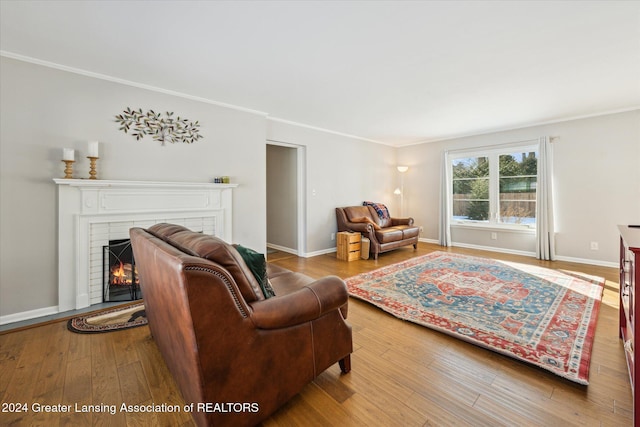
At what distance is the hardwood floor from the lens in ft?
4.44

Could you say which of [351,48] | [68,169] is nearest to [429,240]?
[351,48]

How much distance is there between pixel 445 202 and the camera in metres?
5.84

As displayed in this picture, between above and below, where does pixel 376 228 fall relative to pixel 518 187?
below

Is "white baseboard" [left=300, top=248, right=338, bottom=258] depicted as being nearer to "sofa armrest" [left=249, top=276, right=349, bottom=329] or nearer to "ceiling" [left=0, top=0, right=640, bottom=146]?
"ceiling" [left=0, top=0, right=640, bottom=146]

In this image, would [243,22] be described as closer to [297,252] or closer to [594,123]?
[297,252]

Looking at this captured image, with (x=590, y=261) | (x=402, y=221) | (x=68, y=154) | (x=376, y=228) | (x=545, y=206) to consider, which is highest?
(x=68, y=154)

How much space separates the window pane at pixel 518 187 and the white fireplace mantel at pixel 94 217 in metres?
5.54

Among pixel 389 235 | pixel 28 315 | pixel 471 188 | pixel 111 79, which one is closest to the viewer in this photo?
pixel 28 315

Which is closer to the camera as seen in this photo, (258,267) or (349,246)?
(258,267)

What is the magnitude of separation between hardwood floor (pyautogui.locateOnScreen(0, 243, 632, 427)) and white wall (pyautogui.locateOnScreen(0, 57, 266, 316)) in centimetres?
60

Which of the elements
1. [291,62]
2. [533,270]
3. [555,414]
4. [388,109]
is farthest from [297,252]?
A: [555,414]

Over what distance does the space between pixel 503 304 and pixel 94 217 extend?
423 cm

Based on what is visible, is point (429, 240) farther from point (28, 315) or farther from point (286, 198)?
point (28, 315)

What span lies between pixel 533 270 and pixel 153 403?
467 centimetres
